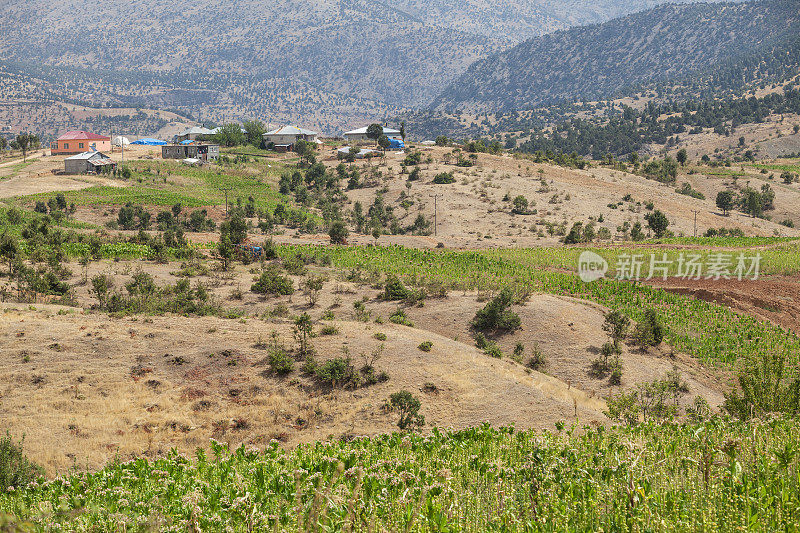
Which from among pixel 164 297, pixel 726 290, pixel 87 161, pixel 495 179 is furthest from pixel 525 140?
pixel 164 297

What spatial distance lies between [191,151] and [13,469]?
95954 mm

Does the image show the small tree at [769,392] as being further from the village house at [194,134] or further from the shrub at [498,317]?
the village house at [194,134]

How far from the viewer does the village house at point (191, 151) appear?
102688mm

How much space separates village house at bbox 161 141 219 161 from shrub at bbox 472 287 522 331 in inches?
3278

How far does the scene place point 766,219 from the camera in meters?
80.2

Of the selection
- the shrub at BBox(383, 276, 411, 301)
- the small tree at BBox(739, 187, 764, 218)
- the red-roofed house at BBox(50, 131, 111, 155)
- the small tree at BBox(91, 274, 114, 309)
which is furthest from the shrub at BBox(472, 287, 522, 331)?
the red-roofed house at BBox(50, 131, 111, 155)

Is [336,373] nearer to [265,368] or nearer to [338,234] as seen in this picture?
[265,368]

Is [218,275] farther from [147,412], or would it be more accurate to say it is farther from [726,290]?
[726,290]

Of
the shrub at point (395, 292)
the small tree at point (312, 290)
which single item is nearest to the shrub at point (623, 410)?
the shrub at point (395, 292)

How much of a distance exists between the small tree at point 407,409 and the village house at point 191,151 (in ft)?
296

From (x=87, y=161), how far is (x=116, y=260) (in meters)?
53.1

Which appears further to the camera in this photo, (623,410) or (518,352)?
(518,352)

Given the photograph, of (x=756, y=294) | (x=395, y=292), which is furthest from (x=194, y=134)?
(x=756, y=294)

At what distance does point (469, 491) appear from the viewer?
7.86 meters
